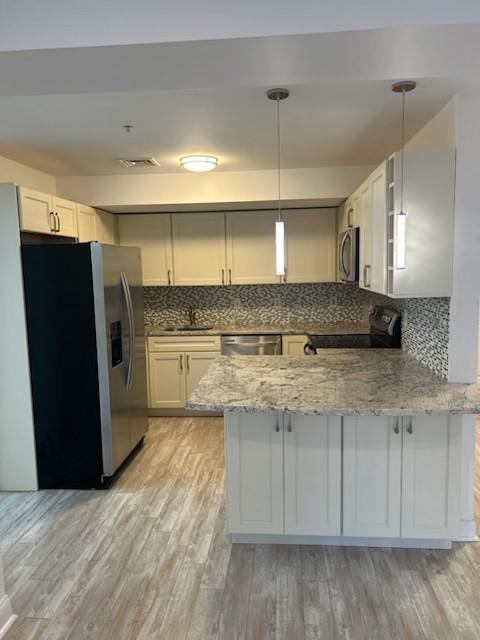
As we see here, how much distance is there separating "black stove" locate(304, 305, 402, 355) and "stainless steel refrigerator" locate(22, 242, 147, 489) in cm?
174

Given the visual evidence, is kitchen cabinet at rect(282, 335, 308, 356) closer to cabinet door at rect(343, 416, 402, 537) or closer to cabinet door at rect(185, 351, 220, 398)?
cabinet door at rect(185, 351, 220, 398)

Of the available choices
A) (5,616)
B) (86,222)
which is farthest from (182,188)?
(5,616)

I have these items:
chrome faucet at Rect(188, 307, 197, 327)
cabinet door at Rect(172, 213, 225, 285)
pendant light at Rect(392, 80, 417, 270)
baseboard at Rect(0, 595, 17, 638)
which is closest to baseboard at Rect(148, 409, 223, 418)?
chrome faucet at Rect(188, 307, 197, 327)

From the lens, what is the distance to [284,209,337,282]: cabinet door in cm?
462

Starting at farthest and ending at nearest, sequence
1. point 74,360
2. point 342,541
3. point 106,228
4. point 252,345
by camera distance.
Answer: point 252,345, point 106,228, point 74,360, point 342,541

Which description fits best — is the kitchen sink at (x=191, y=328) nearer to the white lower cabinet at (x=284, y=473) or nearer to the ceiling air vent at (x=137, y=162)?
the ceiling air vent at (x=137, y=162)

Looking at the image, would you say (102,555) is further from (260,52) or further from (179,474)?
(260,52)

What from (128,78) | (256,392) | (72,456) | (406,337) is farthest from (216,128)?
(72,456)

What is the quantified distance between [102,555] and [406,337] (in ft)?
8.19

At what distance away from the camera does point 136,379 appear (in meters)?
3.66

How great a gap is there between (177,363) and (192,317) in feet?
2.26

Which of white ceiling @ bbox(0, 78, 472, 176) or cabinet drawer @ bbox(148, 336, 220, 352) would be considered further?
cabinet drawer @ bbox(148, 336, 220, 352)

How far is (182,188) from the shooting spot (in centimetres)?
411

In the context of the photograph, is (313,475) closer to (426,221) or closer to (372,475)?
(372,475)
